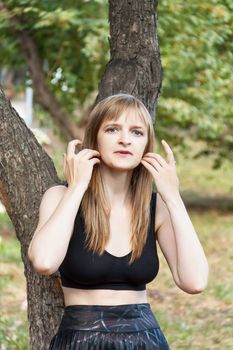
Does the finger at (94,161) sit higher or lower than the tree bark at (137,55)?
higher

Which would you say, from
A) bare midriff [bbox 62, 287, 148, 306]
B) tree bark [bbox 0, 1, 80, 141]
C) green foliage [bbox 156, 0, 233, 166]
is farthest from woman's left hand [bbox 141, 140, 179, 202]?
tree bark [bbox 0, 1, 80, 141]

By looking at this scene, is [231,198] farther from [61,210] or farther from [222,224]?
[61,210]

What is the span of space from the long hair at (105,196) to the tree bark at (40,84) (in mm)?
7362

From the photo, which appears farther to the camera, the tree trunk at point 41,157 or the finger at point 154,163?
the tree trunk at point 41,157

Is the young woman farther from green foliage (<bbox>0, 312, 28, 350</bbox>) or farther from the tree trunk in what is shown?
green foliage (<bbox>0, 312, 28, 350</bbox>)

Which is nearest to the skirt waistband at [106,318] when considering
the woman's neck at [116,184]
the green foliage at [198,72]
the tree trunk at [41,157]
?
the woman's neck at [116,184]

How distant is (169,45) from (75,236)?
755 cm

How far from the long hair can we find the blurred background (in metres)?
3.12

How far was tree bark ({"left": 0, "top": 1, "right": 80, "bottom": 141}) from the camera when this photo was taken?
1104 centimetres

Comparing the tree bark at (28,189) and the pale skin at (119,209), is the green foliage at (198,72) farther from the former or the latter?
the pale skin at (119,209)

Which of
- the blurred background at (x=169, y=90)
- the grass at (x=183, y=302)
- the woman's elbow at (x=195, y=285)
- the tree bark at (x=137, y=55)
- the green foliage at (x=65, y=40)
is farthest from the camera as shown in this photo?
the green foliage at (x=65, y=40)

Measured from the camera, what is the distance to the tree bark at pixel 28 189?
414 cm

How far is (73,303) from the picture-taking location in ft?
10.3

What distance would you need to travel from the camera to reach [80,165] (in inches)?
124
